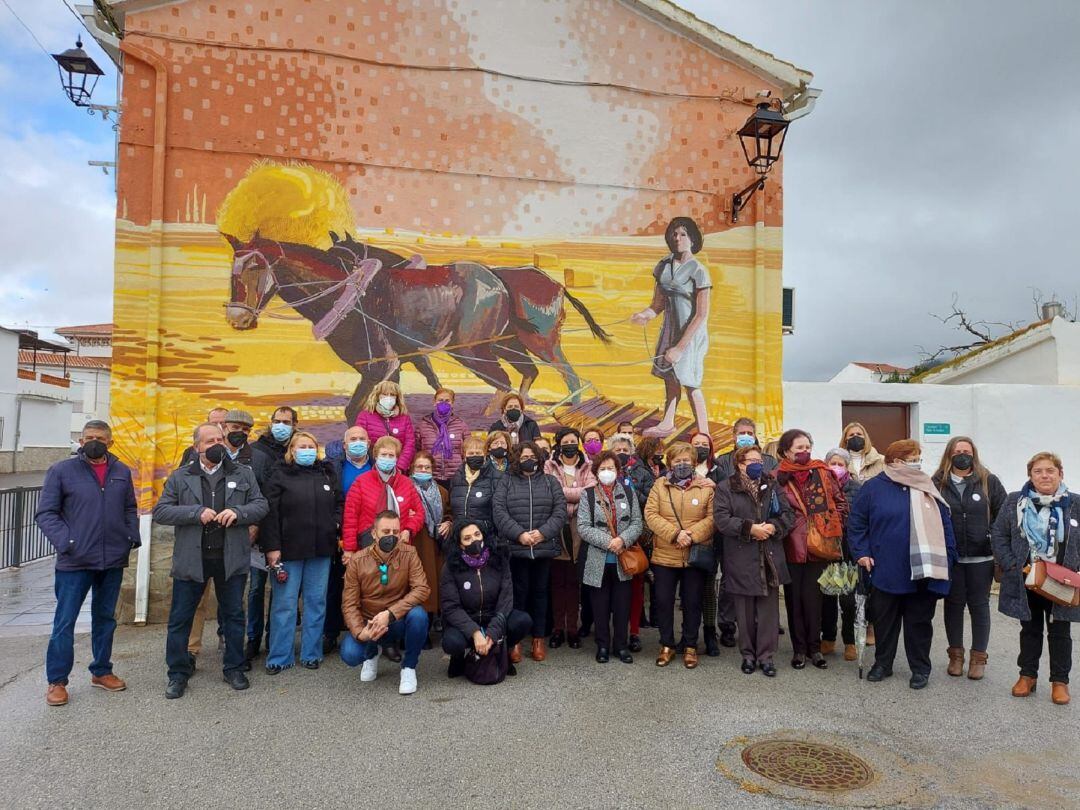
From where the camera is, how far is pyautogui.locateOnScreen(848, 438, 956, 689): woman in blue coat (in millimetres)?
5484

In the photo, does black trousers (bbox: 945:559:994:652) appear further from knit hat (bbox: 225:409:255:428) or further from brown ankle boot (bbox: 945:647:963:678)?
knit hat (bbox: 225:409:255:428)

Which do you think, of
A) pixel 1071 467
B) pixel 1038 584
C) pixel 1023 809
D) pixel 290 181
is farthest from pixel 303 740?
pixel 1071 467

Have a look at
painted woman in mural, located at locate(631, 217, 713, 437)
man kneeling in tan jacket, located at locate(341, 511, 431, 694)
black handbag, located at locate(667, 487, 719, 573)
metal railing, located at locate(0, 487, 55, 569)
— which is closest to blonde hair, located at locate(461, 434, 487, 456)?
man kneeling in tan jacket, located at locate(341, 511, 431, 694)

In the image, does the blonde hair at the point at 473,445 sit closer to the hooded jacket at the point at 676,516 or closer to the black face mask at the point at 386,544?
the black face mask at the point at 386,544

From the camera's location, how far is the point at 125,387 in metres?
7.31

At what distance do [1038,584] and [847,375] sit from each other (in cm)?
3304

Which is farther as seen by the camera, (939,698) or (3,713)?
(939,698)

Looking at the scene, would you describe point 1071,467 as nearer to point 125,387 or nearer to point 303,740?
point 303,740

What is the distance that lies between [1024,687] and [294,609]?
5.68m

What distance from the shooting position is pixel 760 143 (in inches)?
340

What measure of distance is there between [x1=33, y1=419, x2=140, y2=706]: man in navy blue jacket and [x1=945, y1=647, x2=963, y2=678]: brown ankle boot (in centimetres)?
649

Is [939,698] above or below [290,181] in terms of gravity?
below

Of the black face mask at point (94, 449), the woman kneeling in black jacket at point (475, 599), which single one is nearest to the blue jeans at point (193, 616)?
the black face mask at point (94, 449)

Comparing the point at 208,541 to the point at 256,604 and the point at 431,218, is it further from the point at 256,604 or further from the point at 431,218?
the point at 431,218
